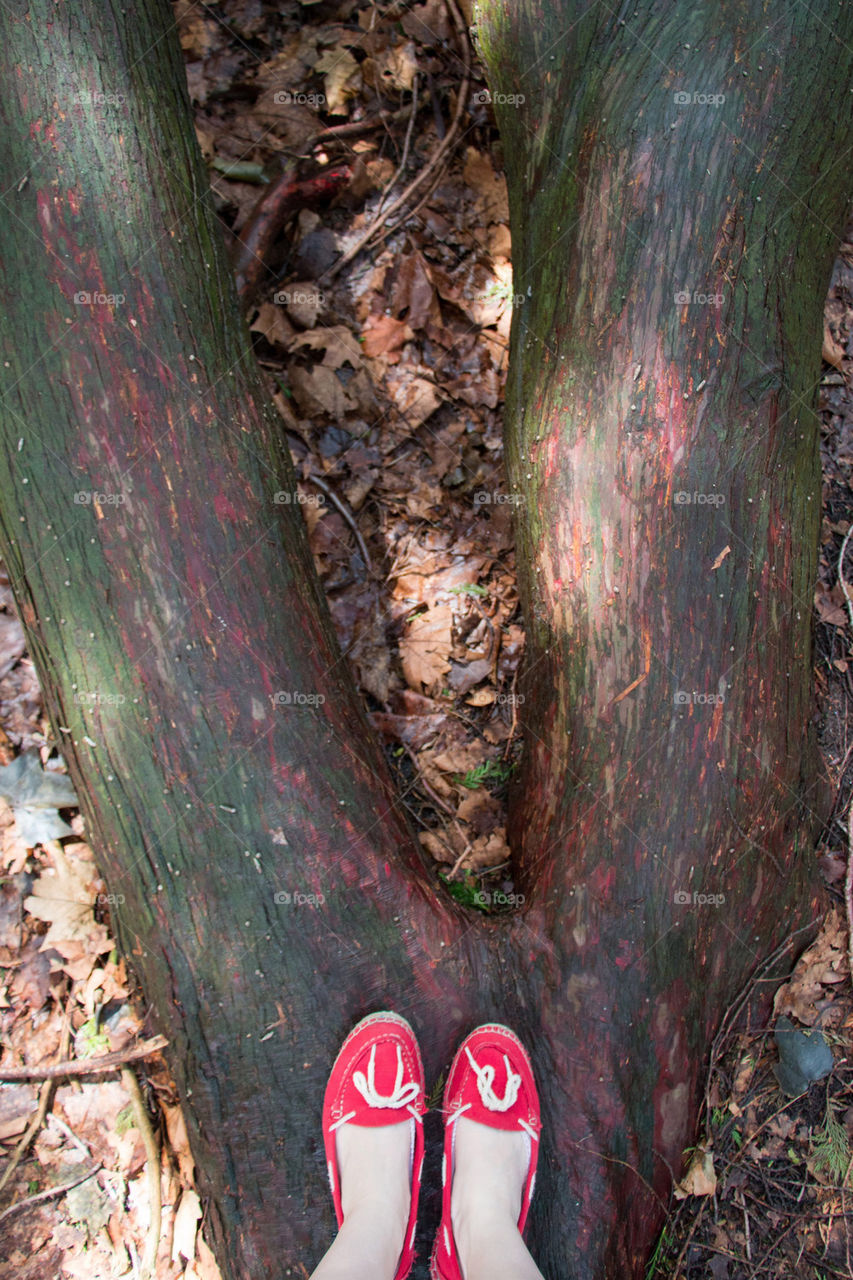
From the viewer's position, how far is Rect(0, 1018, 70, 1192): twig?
2215 mm

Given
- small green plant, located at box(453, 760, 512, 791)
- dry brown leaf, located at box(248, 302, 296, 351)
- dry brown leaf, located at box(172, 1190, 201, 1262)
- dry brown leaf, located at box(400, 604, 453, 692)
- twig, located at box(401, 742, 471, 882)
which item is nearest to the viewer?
dry brown leaf, located at box(172, 1190, 201, 1262)

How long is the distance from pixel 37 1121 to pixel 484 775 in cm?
172

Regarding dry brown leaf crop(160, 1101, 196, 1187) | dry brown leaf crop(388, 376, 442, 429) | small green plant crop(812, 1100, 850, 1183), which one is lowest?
small green plant crop(812, 1100, 850, 1183)

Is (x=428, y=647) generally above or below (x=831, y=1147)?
above

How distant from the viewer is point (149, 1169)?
87.0 inches

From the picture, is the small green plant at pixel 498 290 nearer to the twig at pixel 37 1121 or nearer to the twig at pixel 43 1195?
the twig at pixel 37 1121

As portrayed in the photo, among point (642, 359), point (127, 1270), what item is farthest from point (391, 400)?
point (127, 1270)

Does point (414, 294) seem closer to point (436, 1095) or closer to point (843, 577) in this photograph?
point (843, 577)

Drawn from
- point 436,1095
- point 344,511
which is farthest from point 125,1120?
point 344,511

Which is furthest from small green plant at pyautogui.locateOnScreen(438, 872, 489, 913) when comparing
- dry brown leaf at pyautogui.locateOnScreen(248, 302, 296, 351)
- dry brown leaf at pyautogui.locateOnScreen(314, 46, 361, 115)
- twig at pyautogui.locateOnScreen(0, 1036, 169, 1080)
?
dry brown leaf at pyautogui.locateOnScreen(314, 46, 361, 115)

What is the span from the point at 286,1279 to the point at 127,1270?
2.16 ft

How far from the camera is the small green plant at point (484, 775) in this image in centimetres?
262

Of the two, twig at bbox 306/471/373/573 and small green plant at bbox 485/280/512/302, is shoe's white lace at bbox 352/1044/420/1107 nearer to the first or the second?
twig at bbox 306/471/373/573

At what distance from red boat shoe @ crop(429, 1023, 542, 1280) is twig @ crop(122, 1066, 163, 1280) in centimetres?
80
